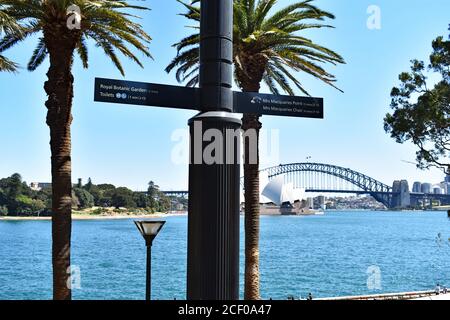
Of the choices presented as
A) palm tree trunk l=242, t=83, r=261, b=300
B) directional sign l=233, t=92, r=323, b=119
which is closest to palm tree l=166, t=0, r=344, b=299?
palm tree trunk l=242, t=83, r=261, b=300

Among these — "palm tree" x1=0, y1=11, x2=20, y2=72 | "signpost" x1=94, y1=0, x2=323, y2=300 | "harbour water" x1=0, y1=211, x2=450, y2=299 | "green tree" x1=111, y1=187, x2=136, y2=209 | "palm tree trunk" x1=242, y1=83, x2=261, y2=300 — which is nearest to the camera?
"signpost" x1=94, y1=0, x2=323, y2=300

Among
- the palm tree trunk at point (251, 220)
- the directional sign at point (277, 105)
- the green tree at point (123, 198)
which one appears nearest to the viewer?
the directional sign at point (277, 105)

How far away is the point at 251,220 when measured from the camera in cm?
1538

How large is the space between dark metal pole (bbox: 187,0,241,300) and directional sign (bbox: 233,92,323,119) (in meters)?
0.16

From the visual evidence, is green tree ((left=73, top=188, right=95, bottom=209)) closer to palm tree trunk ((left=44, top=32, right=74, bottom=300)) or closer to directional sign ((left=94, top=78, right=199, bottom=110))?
palm tree trunk ((left=44, top=32, right=74, bottom=300))

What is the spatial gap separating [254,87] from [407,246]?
78796 mm

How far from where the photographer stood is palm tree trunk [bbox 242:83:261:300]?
15.1m

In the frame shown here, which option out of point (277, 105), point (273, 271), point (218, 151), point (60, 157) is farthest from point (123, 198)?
point (218, 151)

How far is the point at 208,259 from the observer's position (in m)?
4.86

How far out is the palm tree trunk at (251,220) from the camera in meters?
15.1

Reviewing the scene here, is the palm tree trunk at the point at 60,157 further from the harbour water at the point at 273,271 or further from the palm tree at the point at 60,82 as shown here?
the harbour water at the point at 273,271

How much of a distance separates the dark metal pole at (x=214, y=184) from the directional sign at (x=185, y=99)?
15 cm

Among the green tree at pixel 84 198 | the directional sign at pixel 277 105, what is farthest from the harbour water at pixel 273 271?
the green tree at pixel 84 198
